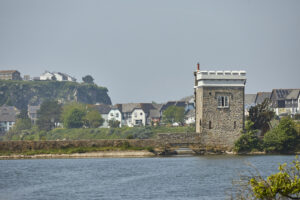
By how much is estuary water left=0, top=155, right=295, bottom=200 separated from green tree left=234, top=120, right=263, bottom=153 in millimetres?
2786

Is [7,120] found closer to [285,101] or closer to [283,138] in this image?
Answer: [285,101]

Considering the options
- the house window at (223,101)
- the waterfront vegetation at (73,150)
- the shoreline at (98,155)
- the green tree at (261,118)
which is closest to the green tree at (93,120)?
the waterfront vegetation at (73,150)

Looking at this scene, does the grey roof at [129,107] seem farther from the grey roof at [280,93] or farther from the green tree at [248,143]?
the green tree at [248,143]

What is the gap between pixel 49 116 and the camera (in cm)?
16200

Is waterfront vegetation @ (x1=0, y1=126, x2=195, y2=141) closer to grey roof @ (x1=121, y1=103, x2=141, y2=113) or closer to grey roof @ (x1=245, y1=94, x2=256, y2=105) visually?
grey roof @ (x1=121, y1=103, x2=141, y2=113)

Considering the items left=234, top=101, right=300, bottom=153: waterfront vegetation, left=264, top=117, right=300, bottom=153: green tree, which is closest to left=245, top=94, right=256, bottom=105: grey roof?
left=234, top=101, right=300, bottom=153: waterfront vegetation

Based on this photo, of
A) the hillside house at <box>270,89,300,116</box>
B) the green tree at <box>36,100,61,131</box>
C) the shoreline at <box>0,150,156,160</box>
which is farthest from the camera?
the green tree at <box>36,100,61,131</box>

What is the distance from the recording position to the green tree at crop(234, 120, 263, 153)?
6025cm

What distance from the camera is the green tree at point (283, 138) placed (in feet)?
197

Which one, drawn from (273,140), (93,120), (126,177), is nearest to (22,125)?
(93,120)

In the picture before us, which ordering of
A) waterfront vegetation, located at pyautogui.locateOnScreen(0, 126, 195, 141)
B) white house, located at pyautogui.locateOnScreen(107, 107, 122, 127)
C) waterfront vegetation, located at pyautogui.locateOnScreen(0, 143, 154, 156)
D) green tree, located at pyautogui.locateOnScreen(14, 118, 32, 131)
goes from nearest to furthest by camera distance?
1. waterfront vegetation, located at pyautogui.locateOnScreen(0, 143, 154, 156)
2. waterfront vegetation, located at pyautogui.locateOnScreen(0, 126, 195, 141)
3. green tree, located at pyautogui.locateOnScreen(14, 118, 32, 131)
4. white house, located at pyautogui.locateOnScreen(107, 107, 122, 127)

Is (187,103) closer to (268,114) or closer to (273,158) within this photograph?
(268,114)

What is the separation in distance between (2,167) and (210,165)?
17072 mm

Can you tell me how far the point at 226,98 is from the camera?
200 ft
